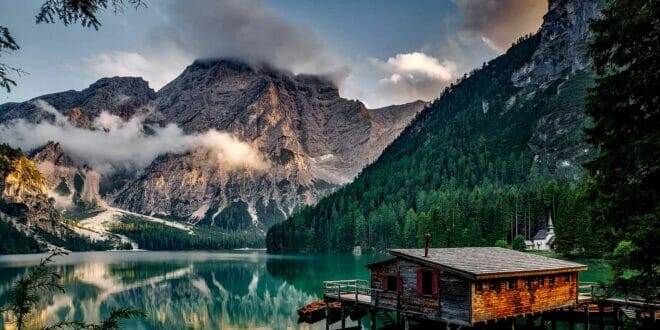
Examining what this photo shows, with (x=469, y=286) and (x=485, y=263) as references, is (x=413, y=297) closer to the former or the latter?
(x=469, y=286)

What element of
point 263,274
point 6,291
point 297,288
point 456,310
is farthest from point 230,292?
point 456,310

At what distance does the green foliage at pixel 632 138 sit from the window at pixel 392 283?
23765 mm

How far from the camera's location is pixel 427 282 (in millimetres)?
37406

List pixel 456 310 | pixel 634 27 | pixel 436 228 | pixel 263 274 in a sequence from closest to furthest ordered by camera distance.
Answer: pixel 634 27
pixel 456 310
pixel 263 274
pixel 436 228

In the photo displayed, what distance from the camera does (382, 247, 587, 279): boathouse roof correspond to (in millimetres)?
34469

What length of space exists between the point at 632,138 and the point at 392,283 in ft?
87.5

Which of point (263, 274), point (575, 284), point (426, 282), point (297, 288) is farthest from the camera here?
point (263, 274)

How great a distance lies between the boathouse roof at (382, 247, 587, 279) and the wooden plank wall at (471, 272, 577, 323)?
2.79 ft

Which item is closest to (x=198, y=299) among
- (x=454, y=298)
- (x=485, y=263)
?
(x=454, y=298)

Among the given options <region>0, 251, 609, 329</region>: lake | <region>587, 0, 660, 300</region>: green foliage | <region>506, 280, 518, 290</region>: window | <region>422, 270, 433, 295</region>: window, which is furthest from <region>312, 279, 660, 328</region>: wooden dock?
<region>587, 0, 660, 300</region>: green foliage

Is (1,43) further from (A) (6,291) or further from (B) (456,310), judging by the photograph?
(A) (6,291)

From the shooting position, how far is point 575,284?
143 feet

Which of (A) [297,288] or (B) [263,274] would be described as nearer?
(A) [297,288]

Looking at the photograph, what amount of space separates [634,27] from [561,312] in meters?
36.1
